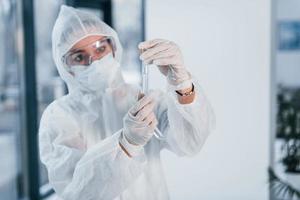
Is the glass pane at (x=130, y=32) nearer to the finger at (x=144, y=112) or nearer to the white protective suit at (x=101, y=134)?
the white protective suit at (x=101, y=134)

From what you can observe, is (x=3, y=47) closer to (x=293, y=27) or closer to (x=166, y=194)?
(x=166, y=194)

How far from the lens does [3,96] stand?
195cm

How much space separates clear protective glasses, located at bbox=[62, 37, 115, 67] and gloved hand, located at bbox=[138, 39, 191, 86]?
0.17 m

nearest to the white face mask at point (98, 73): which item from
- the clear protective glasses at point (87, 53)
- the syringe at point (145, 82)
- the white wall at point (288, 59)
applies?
the clear protective glasses at point (87, 53)

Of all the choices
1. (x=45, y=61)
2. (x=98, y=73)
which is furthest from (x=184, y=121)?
(x=45, y=61)

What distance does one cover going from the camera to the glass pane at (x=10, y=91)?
1737 millimetres

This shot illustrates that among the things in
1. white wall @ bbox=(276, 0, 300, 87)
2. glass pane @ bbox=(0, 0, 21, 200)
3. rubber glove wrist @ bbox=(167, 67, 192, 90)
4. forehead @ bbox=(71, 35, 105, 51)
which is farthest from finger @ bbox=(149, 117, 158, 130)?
glass pane @ bbox=(0, 0, 21, 200)

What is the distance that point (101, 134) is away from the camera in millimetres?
1113

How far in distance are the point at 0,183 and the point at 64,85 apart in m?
1.39

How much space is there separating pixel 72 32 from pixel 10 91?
2.78 feet

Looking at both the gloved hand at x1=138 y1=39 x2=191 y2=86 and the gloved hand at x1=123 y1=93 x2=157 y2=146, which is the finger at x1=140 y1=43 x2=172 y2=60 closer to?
the gloved hand at x1=138 y1=39 x2=191 y2=86

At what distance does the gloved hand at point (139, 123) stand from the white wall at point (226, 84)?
0.26 metres

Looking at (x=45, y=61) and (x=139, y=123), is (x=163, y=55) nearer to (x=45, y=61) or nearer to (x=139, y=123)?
(x=139, y=123)

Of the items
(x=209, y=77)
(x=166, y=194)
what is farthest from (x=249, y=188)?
(x=209, y=77)
